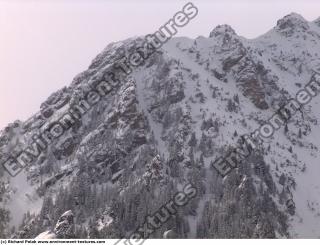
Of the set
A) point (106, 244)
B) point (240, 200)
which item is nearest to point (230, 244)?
point (106, 244)

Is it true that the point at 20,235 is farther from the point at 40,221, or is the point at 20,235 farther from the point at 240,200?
the point at 240,200

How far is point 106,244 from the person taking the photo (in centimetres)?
3397

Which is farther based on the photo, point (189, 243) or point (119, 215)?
point (119, 215)

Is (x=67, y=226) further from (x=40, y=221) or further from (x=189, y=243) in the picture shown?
(x=40, y=221)

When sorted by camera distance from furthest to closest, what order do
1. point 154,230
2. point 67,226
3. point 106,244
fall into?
1. point 154,230
2. point 67,226
3. point 106,244

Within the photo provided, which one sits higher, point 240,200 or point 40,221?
point 40,221

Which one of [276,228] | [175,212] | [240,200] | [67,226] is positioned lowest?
[276,228]

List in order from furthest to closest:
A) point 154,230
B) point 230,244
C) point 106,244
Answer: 1. point 154,230
2. point 106,244
3. point 230,244

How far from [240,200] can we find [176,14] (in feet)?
249

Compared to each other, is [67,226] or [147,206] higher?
[67,226]

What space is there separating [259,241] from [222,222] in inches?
6043

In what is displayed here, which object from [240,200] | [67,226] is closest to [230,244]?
[67,226]

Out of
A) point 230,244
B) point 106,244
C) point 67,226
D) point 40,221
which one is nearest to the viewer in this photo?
point 230,244

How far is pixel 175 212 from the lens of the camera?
190 meters
